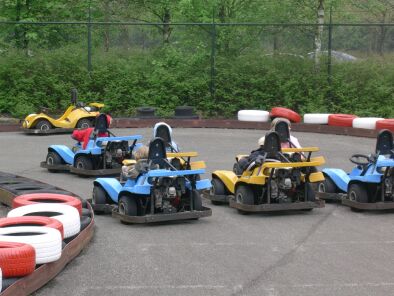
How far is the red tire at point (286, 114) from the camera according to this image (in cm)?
2039

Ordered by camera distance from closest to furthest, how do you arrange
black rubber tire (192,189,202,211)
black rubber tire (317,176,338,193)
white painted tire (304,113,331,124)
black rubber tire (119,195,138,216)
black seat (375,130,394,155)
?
black rubber tire (119,195,138,216)
black rubber tire (192,189,202,211)
black seat (375,130,394,155)
black rubber tire (317,176,338,193)
white painted tire (304,113,331,124)

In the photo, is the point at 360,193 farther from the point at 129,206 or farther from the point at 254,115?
the point at 254,115

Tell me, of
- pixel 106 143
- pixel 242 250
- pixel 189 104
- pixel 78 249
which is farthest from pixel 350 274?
pixel 189 104

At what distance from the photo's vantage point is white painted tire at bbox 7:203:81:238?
7.88 m

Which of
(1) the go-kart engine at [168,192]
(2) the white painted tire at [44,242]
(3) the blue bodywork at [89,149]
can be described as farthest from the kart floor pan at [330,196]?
(2) the white painted tire at [44,242]

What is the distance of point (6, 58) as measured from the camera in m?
22.5

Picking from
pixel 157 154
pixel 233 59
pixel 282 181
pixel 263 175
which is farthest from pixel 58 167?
pixel 233 59

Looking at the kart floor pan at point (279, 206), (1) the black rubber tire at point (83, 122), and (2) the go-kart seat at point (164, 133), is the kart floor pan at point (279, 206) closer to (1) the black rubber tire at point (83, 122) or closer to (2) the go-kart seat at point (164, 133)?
(2) the go-kart seat at point (164, 133)

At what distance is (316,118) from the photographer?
20.2 metres

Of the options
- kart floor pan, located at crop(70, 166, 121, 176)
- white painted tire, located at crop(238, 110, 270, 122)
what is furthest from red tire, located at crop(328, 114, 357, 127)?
kart floor pan, located at crop(70, 166, 121, 176)

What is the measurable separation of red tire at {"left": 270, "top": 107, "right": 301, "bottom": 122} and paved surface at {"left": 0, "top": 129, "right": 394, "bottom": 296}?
9687 millimetres

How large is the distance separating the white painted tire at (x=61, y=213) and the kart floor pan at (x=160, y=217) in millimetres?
1042

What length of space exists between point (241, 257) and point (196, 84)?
49.5 ft

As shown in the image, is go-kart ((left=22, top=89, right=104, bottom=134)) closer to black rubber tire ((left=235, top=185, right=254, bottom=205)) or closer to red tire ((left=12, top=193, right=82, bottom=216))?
black rubber tire ((left=235, top=185, right=254, bottom=205))
